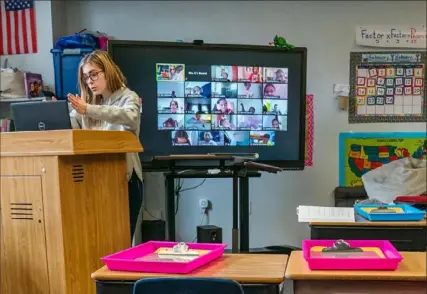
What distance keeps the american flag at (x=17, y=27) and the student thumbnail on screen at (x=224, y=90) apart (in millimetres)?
1712

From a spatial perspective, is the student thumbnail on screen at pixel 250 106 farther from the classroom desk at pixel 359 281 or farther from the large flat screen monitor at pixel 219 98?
the classroom desk at pixel 359 281

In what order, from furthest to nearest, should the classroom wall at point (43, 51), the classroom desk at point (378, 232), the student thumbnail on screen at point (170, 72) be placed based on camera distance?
the classroom wall at point (43, 51) < the student thumbnail on screen at point (170, 72) < the classroom desk at point (378, 232)

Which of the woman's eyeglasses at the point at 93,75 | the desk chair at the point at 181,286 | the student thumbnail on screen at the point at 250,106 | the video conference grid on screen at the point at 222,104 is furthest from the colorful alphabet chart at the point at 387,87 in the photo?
the desk chair at the point at 181,286

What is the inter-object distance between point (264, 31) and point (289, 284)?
9.96 ft

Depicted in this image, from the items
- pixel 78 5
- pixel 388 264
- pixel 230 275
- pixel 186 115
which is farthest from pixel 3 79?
pixel 388 264

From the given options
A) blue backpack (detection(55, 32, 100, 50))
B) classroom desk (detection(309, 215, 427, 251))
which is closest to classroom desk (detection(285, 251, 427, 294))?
classroom desk (detection(309, 215, 427, 251))

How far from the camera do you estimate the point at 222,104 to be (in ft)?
11.4

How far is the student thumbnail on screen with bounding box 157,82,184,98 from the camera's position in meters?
3.36

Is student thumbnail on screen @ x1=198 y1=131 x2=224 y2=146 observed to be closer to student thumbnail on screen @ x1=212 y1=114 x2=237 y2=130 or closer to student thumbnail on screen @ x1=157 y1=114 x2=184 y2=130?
student thumbnail on screen @ x1=212 y1=114 x2=237 y2=130

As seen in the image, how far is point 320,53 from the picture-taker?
4031mm

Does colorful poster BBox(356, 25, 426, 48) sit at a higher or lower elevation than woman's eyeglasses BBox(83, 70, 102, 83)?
higher

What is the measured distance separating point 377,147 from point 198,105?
1.79 m

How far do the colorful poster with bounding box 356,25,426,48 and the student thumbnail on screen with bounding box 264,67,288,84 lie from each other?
3.25ft

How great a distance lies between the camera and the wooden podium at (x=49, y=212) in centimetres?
155
